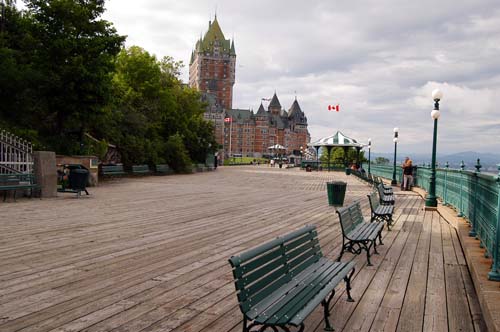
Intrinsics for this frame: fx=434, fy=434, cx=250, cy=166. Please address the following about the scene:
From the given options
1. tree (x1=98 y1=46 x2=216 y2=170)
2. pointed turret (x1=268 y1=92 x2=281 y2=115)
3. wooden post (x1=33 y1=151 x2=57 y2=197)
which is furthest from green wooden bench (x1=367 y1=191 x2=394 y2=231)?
pointed turret (x1=268 y1=92 x2=281 y2=115)

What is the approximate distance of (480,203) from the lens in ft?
25.5

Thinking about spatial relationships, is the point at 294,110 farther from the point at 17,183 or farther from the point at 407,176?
the point at 17,183

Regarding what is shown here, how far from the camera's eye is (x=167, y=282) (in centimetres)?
566

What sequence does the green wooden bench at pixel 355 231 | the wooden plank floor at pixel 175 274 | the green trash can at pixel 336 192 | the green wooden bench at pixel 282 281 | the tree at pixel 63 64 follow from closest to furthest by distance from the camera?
the green wooden bench at pixel 282 281 < the wooden plank floor at pixel 175 274 < the green wooden bench at pixel 355 231 < the green trash can at pixel 336 192 < the tree at pixel 63 64

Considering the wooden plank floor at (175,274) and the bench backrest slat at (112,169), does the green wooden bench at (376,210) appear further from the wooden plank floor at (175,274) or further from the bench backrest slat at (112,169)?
the bench backrest slat at (112,169)

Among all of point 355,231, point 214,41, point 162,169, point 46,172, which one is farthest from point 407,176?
point 214,41

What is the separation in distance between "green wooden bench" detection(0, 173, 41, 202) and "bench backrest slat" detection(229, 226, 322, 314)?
11.5 m

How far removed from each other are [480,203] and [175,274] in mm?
5499

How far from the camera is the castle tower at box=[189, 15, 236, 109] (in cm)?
17275

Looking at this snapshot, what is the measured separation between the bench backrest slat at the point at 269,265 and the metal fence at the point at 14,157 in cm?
1286

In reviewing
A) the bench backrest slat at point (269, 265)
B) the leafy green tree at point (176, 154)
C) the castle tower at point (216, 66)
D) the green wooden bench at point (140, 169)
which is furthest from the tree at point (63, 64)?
the castle tower at point (216, 66)

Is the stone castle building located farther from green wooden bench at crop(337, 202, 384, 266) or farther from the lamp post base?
the lamp post base

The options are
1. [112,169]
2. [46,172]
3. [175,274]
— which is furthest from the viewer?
[112,169]

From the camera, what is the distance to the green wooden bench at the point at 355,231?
6740 mm
